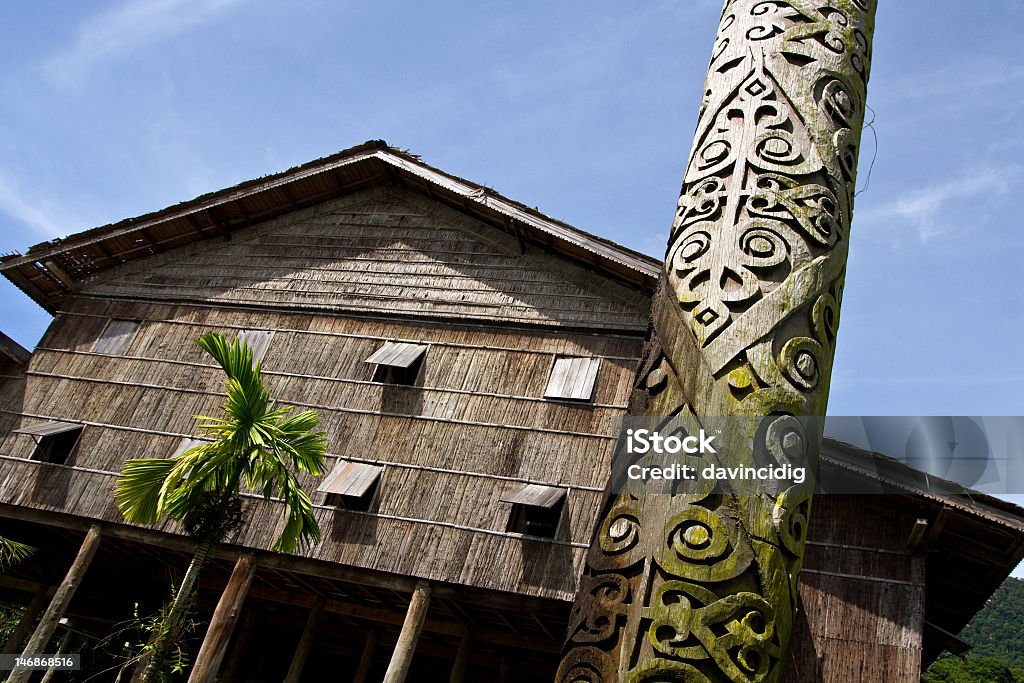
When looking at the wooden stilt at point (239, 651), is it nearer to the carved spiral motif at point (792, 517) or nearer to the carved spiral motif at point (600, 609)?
the carved spiral motif at point (600, 609)

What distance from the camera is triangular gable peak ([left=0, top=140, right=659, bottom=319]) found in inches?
599

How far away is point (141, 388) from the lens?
49.6ft

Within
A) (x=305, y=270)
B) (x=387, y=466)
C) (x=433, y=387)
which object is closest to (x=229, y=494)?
(x=387, y=466)

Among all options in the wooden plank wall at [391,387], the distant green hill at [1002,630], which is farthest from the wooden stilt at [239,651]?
the distant green hill at [1002,630]

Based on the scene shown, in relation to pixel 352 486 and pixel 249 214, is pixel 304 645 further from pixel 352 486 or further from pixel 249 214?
pixel 249 214

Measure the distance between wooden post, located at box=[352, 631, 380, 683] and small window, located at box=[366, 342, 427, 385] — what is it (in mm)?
4827

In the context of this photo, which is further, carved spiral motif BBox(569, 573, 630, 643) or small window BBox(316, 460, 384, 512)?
small window BBox(316, 460, 384, 512)

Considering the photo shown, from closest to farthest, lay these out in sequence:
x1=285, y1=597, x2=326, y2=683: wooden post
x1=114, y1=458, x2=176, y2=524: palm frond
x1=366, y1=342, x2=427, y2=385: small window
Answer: x1=114, y1=458, x2=176, y2=524: palm frond → x1=285, y1=597, x2=326, y2=683: wooden post → x1=366, y1=342, x2=427, y2=385: small window

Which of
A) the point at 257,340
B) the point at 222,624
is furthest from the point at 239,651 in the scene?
the point at 257,340

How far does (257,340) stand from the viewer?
15.4 meters

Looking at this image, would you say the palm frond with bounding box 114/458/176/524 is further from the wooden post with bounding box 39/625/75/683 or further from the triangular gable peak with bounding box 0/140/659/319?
the triangular gable peak with bounding box 0/140/659/319

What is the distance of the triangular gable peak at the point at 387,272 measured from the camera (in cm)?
1413

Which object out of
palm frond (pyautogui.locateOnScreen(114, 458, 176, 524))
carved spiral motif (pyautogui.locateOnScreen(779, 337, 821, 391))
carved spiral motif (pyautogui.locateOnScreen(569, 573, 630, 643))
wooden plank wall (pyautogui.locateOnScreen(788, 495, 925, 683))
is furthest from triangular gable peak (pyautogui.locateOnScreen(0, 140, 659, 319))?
carved spiral motif (pyautogui.locateOnScreen(569, 573, 630, 643))

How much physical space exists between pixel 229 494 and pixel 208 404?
5.37 m
